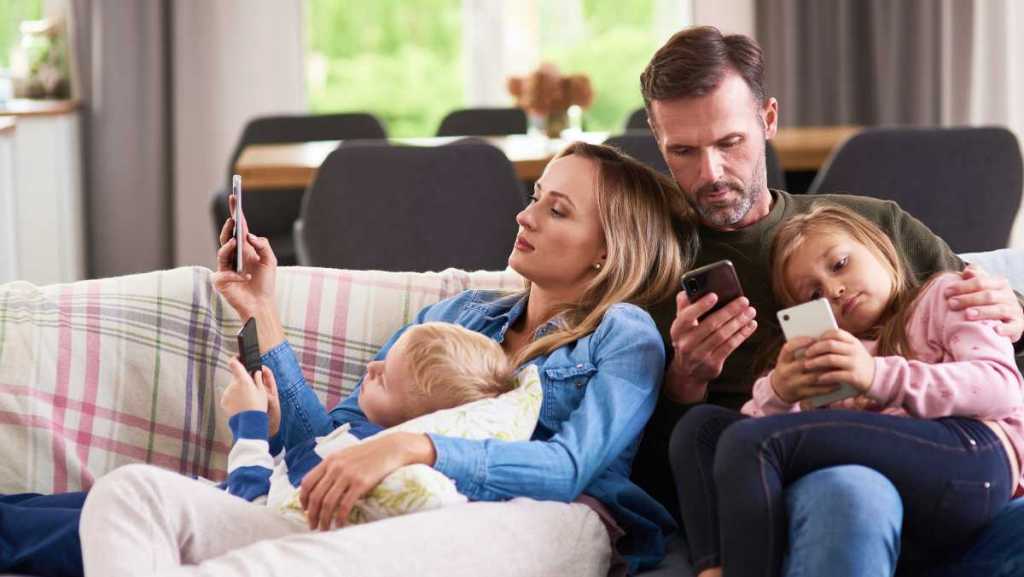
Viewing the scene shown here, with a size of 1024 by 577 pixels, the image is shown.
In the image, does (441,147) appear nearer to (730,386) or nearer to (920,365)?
(730,386)

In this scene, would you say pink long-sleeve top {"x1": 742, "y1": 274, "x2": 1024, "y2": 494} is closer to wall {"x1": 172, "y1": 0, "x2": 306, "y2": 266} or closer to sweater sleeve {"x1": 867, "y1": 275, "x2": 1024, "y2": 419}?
sweater sleeve {"x1": 867, "y1": 275, "x2": 1024, "y2": 419}

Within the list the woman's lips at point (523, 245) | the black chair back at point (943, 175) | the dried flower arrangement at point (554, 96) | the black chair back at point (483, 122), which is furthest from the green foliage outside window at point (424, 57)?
the woman's lips at point (523, 245)

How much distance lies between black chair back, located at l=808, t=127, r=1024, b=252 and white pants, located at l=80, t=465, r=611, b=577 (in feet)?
5.93

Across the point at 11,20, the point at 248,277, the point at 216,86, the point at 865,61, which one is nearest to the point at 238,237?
the point at 248,277

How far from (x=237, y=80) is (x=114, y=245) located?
841mm

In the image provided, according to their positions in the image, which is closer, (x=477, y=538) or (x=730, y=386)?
(x=477, y=538)

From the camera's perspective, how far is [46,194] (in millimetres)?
5195

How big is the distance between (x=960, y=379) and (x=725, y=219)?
1.73ft

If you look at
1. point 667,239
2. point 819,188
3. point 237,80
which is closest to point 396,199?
point 819,188

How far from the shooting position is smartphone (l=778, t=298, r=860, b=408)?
1.74 metres

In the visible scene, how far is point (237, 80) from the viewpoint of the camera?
5711 millimetres

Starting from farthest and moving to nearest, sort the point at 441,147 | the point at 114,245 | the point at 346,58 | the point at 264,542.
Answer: the point at 346,58 < the point at 114,245 < the point at 441,147 < the point at 264,542

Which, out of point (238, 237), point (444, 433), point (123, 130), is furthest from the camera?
point (123, 130)

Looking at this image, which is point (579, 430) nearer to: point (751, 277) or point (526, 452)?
point (526, 452)
